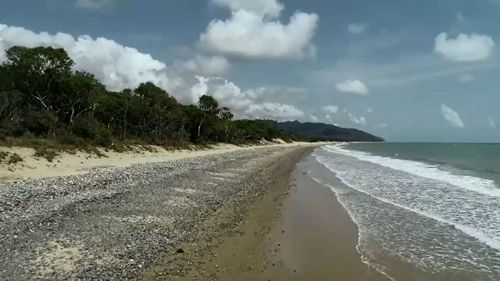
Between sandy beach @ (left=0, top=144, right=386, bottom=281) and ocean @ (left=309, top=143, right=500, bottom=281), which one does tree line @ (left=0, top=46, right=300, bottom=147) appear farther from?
ocean @ (left=309, top=143, right=500, bottom=281)

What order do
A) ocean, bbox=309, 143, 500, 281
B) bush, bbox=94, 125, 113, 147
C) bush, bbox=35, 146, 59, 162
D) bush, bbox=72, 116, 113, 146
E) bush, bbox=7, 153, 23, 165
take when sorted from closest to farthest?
ocean, bbox=309, 143, 500, 281 < bush, bbox=7, 153, 23, 165 < bush, bbox=35, 146, 59, 162 < bush, bbox=94, 125, 113, 147 < bush, bbox=72, 116, 113, 146

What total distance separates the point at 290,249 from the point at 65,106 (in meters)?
42.3

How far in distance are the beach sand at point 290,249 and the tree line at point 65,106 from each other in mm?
22982

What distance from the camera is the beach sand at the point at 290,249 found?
9.97 m

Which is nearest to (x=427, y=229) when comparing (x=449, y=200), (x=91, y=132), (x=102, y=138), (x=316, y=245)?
(x=316, y=245)

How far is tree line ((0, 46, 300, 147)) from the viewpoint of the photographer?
Answer: 3834 cm

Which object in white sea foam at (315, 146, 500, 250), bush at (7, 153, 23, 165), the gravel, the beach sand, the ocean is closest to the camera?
the gravel

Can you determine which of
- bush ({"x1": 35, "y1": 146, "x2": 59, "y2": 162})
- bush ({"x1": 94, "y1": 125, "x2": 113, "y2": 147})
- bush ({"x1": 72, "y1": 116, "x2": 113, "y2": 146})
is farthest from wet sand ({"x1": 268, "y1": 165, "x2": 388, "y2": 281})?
bush ({"x1": 72, "y1": 116, "x2": 113, "y2": 146})

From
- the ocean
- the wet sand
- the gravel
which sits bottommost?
the gravel

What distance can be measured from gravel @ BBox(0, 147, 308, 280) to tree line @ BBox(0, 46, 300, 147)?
54.1 ft

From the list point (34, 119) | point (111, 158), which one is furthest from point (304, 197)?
point (34, 119)

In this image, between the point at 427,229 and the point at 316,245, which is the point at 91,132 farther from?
the point at 427,229

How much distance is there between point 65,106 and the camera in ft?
157

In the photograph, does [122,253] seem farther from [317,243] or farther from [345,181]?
[345,181]
